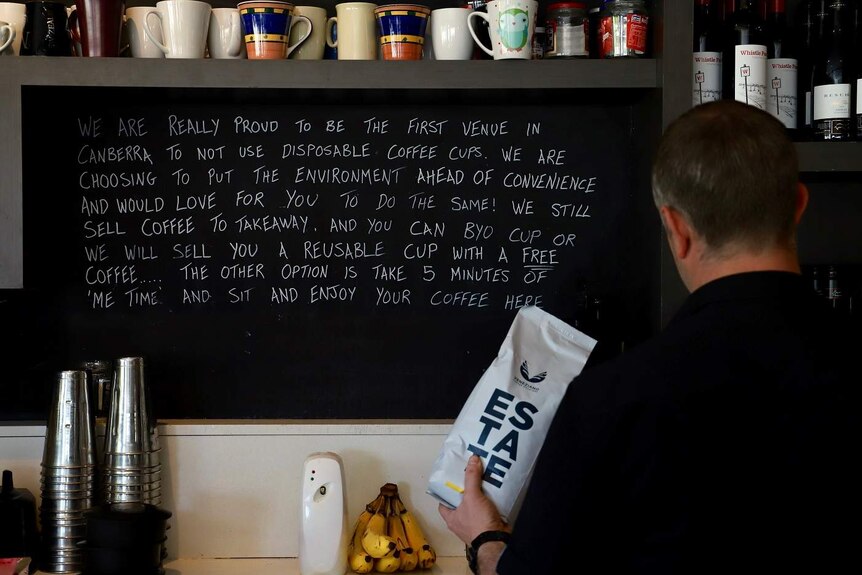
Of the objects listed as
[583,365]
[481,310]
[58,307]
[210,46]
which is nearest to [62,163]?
[58,307]

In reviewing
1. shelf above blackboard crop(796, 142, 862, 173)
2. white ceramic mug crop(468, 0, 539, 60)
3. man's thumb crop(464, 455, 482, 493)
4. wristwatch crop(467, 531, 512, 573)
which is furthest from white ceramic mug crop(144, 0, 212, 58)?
shelf above blackboard crop(796, 142, 862, 173)

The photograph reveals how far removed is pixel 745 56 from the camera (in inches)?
66.6

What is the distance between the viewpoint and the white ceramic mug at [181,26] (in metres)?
1.73

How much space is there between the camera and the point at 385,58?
5.84 ft

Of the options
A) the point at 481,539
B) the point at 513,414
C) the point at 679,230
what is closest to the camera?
the point at 679,230

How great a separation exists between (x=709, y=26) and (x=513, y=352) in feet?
2.40

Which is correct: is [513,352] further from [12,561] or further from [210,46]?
[12,561]

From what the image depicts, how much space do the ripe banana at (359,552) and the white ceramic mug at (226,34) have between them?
92cm

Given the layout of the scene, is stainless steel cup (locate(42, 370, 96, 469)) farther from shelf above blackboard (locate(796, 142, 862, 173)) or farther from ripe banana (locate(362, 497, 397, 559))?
shelf above blackboard (locate(796, 142, 862, 173))

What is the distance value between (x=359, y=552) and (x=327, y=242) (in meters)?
0.63

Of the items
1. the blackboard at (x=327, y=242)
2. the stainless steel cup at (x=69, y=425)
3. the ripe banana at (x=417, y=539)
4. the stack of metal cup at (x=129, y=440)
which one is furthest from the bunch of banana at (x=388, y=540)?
the stainless steel cup at (x=69, y=425)

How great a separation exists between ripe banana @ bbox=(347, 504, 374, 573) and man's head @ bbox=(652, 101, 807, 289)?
1004mm

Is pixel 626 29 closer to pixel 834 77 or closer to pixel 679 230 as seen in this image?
pixel 834 77

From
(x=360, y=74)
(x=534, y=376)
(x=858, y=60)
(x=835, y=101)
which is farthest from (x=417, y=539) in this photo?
(x=858, y=60)
